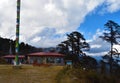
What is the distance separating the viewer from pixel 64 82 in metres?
18.4

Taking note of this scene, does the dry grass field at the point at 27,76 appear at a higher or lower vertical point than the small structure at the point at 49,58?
lower

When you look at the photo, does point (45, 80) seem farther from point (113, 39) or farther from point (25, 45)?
point (25, 45)

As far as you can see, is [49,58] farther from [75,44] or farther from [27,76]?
[27,76]

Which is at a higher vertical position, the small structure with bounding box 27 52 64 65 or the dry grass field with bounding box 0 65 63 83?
the small structure with bounding box 27 52 64 65

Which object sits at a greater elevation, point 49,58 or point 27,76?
point 49,58

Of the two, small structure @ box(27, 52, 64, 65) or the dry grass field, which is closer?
the dry grass field

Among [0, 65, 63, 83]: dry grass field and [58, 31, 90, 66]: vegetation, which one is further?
[58, 31, 90, 66]: vegetation

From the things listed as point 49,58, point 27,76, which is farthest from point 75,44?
point 27,76

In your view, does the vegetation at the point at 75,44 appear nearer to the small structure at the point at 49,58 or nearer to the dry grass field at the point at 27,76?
the small structure at the point at 49,58

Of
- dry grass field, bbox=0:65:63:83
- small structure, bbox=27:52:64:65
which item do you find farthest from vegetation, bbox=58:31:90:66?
dry grass field, bbox=0:65:63:83

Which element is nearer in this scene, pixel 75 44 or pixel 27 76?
pixel 27 76

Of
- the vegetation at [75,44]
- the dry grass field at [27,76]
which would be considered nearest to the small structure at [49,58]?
the vegetation at [75,44]

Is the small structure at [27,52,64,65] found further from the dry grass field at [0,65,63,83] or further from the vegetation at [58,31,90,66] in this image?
the dry grass field at [0,65,63,83]

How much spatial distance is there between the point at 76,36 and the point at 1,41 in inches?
1252
